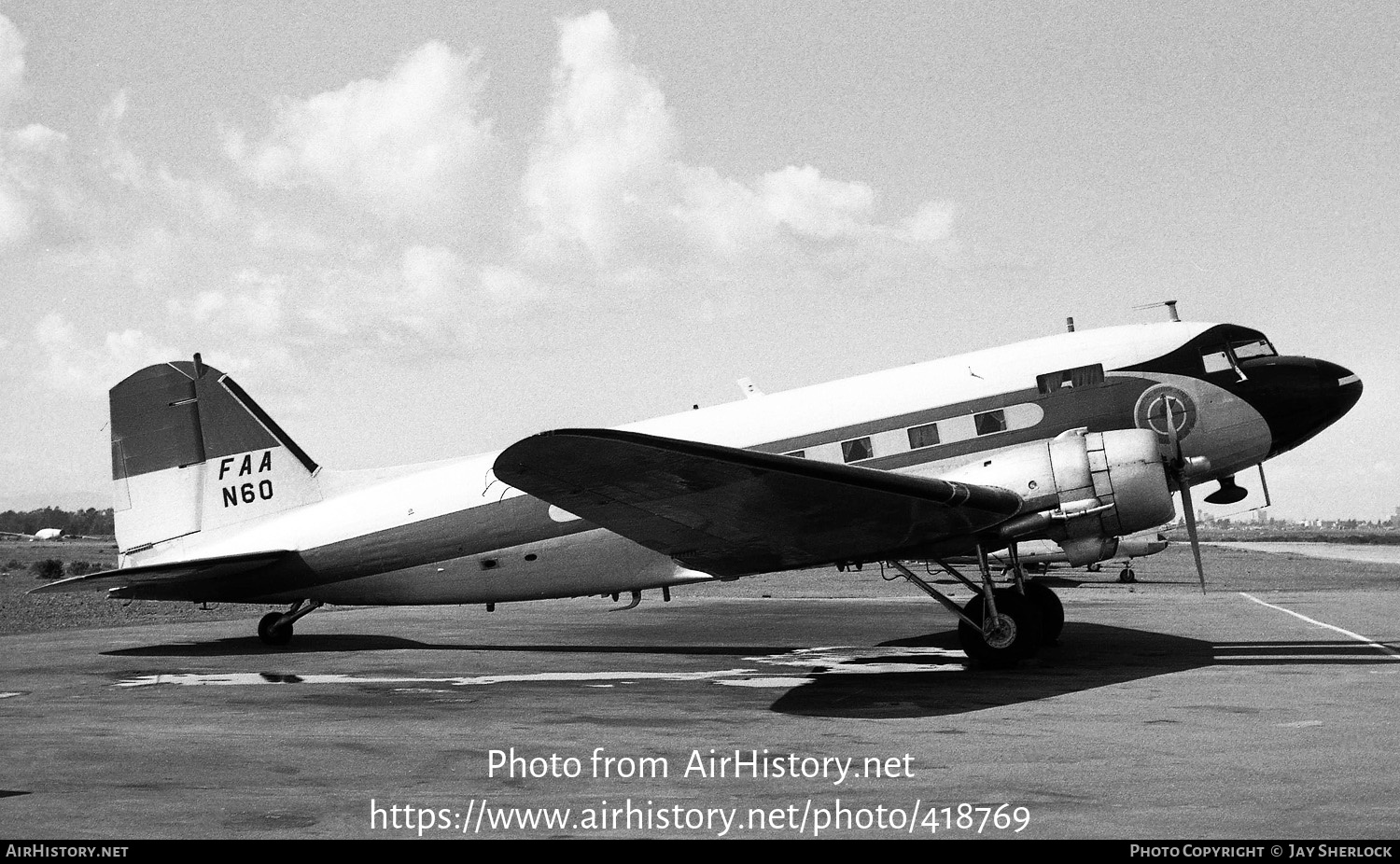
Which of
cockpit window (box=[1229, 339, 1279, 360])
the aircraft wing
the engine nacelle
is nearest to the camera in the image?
the aircraft wing

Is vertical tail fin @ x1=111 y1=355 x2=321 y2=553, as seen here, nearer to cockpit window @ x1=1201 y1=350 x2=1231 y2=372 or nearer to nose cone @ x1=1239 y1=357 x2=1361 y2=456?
cockpit window @ x1=1201 y1=350 x2=1231 y2=372

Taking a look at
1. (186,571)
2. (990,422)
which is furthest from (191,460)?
(990,422)

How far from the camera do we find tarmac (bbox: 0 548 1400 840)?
6.90 m

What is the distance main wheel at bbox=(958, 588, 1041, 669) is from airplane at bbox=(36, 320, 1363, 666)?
0.03m

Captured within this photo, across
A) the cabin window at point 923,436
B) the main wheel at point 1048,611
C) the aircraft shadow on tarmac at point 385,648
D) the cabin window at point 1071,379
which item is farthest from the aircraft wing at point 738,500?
the main wheel at point 1048,611

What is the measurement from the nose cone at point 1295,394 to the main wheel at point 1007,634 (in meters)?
4.43

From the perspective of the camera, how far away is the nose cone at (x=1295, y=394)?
15.0 m

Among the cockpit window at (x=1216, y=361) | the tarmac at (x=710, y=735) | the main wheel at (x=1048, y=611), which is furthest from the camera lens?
the main wheel at (x=1048, y=611)

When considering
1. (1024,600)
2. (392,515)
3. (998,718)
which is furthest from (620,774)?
(392,515)

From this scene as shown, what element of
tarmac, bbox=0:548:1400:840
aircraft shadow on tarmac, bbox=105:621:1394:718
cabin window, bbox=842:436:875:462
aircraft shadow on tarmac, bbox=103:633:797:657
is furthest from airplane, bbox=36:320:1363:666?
tarmac, bbox=0:548:1400:840

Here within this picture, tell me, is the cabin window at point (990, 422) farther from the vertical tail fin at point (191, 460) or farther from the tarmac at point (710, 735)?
the vertical tail fin at point (191, 460)

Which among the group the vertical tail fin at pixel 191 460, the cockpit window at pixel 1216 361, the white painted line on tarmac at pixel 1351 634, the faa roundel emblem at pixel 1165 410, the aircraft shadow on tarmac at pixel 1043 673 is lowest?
the white painted line on tarmac at pixel 1351 634
